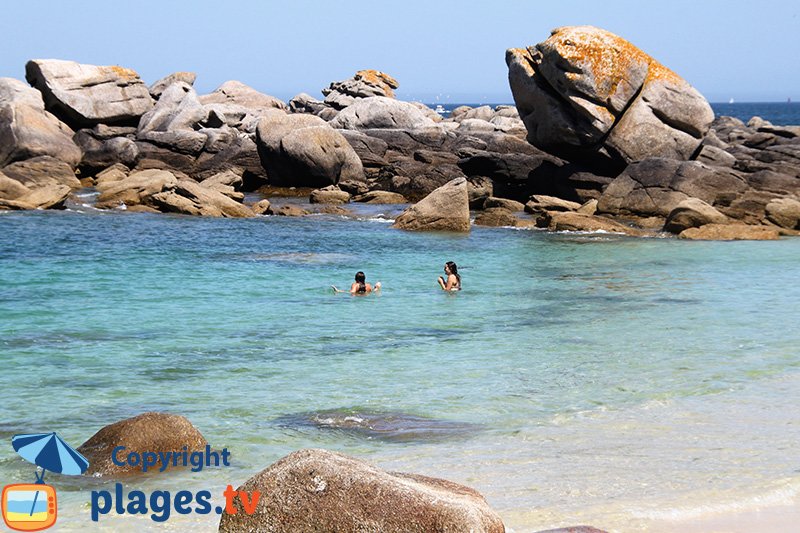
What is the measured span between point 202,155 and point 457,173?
1075cm

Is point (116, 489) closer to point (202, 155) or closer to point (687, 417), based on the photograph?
point (687, 417)

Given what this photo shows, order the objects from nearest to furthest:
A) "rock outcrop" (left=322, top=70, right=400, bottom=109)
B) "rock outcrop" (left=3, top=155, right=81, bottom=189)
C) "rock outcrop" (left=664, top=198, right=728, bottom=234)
Result: "rock outcrop" (left=664, top=198, right=728, bottom=234) → "rock outcrop" (left=3, top=155, right=81, bottom=189) → "rock outcrop" (left=322, top=70, right=400, bottom=109)

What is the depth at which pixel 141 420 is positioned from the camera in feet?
27.9

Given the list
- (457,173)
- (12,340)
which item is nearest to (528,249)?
(457,173)

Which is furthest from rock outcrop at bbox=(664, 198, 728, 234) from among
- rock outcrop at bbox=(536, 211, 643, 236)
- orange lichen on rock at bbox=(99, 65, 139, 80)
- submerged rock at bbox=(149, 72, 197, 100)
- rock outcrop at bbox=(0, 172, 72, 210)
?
submerged rock at bbox=(149, 72, 197, 100)

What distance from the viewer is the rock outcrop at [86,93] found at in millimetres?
41719

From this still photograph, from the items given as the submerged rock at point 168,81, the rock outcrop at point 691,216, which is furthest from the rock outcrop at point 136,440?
the submerged rock at point 168,81

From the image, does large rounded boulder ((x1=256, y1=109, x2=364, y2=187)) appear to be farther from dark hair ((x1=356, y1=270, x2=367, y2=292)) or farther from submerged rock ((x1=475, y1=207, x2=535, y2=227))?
dark hair ((x1=356, y1=270, x2=367, y2=292))

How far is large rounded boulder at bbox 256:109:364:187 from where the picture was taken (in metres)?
37.3

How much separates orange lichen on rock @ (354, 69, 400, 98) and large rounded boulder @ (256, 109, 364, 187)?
2996 centimetres

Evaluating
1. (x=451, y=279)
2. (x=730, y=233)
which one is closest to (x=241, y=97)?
(x=730, y=233)

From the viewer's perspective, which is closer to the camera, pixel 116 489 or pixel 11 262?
pixel 116 489

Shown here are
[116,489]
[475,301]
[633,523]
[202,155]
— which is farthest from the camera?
[202,155]

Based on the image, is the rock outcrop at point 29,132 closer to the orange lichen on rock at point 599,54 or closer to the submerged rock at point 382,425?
the orange lichen on rock at point 599,54
